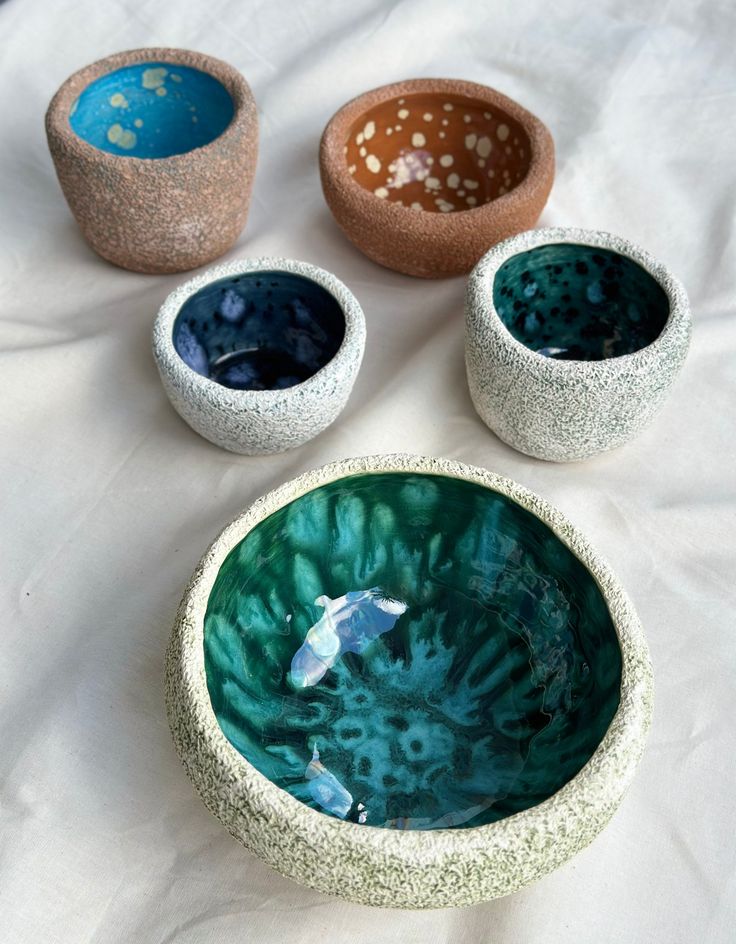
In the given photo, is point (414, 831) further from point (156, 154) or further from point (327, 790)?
point (156, 154)

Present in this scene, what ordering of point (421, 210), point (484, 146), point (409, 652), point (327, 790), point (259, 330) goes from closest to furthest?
1. point (327, 790)
2. point (409, 652)
3. point (259, 330)
4. point (421, 210)
5. point (484, 146)

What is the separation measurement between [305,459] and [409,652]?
29cm

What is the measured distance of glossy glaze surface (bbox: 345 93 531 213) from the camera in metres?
1.44

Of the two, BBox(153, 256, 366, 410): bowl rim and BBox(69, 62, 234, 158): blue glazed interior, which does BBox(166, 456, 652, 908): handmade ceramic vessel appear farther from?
BBox(69, 62, 234, 158): blue glazed interior

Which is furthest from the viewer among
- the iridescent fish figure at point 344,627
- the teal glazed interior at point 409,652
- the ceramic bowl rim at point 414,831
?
the iridescent fish figure at point 344,627

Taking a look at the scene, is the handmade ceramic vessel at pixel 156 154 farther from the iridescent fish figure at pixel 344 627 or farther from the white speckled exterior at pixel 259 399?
the iridescent fish figure at pixel 344 627

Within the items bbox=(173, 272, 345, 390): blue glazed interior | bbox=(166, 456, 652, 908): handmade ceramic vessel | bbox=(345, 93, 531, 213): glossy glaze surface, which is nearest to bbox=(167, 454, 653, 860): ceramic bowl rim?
bbox=(166, 456, 652, 908): handmade ceramic vessel

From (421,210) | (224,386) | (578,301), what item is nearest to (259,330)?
(224,386)

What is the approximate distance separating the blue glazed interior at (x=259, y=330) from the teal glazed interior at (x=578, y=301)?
0.22 meters

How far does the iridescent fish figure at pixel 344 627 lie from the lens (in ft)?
3.04

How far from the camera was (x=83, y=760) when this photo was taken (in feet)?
2.96

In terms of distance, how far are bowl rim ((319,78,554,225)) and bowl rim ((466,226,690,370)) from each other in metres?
0.09

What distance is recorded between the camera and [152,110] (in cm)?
144

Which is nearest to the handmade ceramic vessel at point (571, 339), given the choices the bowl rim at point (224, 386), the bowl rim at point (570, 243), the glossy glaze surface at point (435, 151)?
the bowl rim at point (570, 243)
